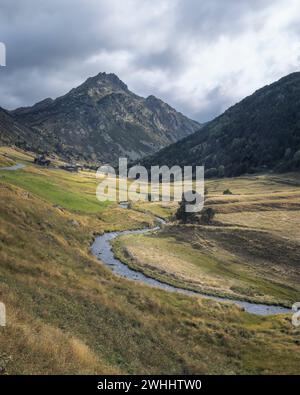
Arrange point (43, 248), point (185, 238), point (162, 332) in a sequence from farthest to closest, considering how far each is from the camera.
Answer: point (185, 238)
point (43, 248)
point (162, 332)

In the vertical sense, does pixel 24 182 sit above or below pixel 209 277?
above

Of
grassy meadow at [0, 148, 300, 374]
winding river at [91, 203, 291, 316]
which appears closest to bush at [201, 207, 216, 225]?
grassy meadow at [0, 148, 300, 374]

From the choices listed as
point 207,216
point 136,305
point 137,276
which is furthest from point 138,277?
point 207,216

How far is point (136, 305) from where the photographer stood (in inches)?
1654

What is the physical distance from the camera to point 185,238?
297 ft

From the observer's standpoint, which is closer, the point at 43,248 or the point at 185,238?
the point at 43,248

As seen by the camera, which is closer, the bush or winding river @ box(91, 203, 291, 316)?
winding river @ box(91, 203, 291, 316)

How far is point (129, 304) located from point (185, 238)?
166 ft

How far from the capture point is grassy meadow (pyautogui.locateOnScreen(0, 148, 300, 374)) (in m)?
25.1

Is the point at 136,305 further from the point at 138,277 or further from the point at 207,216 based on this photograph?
the point at 207,216

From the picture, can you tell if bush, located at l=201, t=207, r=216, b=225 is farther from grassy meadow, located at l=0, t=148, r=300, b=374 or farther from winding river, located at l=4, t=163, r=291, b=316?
winding river, located at l=4, t=163, r=291, b=316
